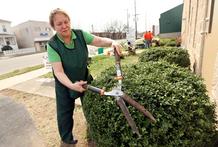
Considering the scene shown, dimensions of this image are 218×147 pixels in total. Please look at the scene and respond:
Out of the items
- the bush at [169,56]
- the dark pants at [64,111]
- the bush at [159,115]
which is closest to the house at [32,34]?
the bush at [169,56]

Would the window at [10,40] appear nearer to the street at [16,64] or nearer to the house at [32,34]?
the house at [32,34]

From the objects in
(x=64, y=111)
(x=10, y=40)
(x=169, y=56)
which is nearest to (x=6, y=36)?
(x=10, y=40)

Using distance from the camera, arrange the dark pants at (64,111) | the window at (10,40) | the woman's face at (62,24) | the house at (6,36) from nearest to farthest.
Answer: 1. the woman's face at (62,24)
2. the dark pants at (64,111)
3. the house at (6,36)
4. the window at (10,40)

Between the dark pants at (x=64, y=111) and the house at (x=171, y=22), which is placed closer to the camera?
the dark pants at (x=64, y=111)

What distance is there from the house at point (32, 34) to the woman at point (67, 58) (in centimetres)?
4385

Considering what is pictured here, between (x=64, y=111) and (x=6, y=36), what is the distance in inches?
1796

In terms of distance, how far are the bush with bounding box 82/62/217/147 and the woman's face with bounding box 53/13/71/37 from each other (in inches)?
32.7

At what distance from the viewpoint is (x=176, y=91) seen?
1.90m

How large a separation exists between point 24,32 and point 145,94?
164 feet

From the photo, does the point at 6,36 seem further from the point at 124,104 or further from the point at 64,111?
the point at 124,104

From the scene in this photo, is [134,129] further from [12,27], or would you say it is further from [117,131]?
[12,27]

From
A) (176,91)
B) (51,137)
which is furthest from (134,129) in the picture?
(51,137)

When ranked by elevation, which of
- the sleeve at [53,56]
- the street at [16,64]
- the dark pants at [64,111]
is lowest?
the street at [16,64]

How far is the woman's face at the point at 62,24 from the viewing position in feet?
7.02
